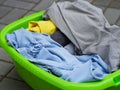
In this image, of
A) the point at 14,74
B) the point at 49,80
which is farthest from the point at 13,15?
the point at 49,80

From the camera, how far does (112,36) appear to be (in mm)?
1387

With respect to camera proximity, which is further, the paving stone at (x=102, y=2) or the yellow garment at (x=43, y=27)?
the paving stone at (x=102, y=2)

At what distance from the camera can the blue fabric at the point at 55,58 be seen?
46.7 inches

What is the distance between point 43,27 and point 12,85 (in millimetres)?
324

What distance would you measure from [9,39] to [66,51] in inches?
10.5

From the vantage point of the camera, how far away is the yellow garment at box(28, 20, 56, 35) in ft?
4.92

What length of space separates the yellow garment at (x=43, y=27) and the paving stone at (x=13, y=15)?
0.50 metres

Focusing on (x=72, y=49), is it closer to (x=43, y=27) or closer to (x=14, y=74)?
(x=43, y=27)

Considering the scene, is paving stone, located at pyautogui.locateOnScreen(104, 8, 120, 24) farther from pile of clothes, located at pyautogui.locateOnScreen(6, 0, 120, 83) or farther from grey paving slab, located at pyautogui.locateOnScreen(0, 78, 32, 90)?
grey paving slab, located at pyautogui.locateOnScreen(0, 78, 32, 90)

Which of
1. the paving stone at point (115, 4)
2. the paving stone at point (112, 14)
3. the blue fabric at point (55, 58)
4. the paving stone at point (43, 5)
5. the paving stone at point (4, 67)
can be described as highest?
the blue fabric at point (55, 58)

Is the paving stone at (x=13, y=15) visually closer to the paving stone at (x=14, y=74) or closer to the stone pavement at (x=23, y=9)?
the stone pavement at (x=23, y=9)

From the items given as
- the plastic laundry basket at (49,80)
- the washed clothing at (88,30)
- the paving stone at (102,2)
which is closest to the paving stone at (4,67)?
the plastic laundry basket at (49,80)

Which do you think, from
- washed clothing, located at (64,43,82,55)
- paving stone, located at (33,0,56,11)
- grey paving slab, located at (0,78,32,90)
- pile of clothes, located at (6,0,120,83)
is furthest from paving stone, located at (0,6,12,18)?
washed clothing, located at (64,43,82,55)

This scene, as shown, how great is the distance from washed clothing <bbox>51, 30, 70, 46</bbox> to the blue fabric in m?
0.04
